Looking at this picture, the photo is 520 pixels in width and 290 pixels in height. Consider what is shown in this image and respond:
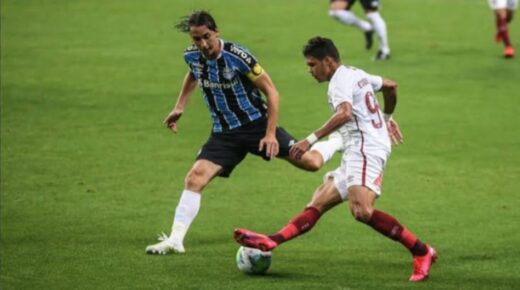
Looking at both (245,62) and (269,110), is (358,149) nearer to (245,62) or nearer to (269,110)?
(269,110)

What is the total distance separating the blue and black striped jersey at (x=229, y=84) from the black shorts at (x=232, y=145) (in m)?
0.07

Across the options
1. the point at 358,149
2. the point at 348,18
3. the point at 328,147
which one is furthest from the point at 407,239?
the point at 348,18

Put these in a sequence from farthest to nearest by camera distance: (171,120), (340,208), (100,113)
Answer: (100,113), (340,208), (171,120)

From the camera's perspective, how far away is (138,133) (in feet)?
61.1

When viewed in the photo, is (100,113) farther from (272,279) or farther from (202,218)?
(272,279)

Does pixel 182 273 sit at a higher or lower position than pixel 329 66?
lower

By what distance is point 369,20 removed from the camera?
23641mm

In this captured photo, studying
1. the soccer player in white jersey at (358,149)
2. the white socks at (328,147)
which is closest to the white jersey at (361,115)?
the soccer player in white jersey at (358,149)

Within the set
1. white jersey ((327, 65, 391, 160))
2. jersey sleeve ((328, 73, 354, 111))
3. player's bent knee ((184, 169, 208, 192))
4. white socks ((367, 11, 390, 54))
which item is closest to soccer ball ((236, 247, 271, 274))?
player's bent knee ((184, 169, 208, 192))

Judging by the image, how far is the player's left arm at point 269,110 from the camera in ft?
37.7

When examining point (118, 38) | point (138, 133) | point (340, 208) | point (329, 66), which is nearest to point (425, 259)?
point (329, 66)

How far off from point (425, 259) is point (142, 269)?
99.7 inches

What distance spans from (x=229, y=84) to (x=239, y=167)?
4677 millimetres

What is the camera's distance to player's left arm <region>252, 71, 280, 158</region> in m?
11.5
